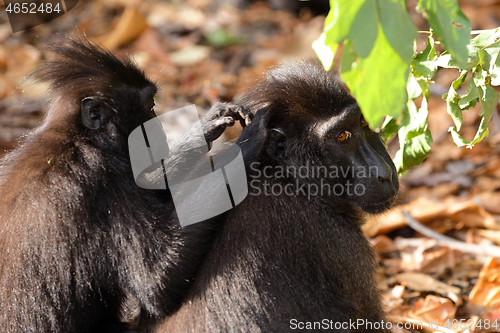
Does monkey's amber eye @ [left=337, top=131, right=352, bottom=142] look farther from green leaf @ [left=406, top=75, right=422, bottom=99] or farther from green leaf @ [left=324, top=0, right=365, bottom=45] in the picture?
green leaf @ [left=324, top=0, right=365, bottom=45]

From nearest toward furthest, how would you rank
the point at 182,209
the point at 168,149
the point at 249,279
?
A: the point at 249,279 < the point at 182,209 < the point at 168,149

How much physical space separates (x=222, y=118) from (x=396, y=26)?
2084 mm

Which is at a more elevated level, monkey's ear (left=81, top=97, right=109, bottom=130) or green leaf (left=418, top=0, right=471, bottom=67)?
green leaf (left=418, top=0, right=471, bottom=67)

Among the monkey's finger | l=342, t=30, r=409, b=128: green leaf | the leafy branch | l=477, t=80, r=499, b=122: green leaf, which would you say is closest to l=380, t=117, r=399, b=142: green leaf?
l=477, t=80, r=499, b=122: green leaf

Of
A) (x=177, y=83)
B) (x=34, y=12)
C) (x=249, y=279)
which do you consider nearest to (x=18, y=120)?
(x=177, y=83)

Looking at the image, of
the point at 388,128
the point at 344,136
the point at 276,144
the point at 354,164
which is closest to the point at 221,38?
the point at 388,128

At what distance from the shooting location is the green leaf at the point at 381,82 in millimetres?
1828

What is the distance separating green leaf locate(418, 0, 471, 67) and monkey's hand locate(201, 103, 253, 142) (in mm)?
1836

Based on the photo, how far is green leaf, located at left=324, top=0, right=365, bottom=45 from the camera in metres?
1.77

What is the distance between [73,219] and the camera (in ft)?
11.6

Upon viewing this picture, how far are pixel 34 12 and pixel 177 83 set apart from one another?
3.92m

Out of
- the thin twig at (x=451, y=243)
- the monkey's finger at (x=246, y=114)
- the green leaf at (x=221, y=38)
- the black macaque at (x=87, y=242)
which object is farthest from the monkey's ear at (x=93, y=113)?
the green leaf at (x=221, y=38)

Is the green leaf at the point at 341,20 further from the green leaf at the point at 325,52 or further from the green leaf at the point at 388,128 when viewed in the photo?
the green leaf at the point at 388,128

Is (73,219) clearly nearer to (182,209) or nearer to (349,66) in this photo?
(182,209)
